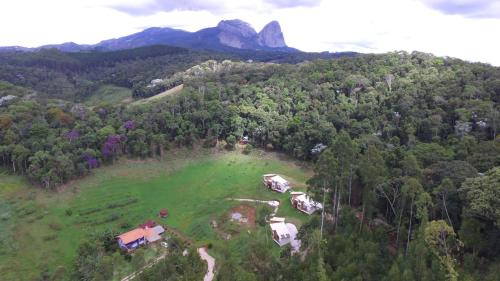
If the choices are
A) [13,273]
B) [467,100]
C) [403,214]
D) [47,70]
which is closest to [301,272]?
[403,214]

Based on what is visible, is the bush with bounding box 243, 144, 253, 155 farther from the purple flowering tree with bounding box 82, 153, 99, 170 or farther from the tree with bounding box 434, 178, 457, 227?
the tree with bounding box 434, 178, 457, 227

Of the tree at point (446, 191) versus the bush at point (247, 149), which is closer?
the tree at point (446, 191)

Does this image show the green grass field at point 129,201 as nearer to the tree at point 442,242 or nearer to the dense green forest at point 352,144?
the dense green forest at point 352,144

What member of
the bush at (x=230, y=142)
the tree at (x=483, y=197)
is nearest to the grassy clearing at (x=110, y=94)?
the bush at (x=230, y=142)

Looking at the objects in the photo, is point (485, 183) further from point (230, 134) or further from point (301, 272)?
point (230, 134)

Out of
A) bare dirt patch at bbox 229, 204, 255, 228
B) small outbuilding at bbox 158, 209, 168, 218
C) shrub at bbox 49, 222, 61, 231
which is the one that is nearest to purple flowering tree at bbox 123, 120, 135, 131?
small outbuilding at bbox 158, 209, 168, 218
